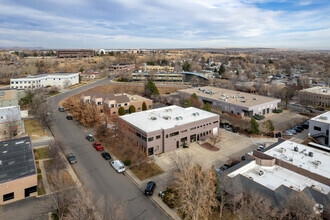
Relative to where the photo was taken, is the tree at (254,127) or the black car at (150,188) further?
the tree at (254,127)

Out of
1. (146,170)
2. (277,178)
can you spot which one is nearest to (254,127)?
(277,178)

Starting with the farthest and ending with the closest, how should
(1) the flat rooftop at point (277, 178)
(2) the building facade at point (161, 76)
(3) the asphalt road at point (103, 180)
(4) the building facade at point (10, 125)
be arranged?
1. (2) the building facade at point (161, 76)
2. (4) the building facade at point (10, 125)
3. (1) the flat rooftop at point (277, 178)
4. (3) the asphalt road at point (103, 180)

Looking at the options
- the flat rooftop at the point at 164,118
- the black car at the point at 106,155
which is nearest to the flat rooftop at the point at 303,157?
the flat rooftop at the point at 164,118

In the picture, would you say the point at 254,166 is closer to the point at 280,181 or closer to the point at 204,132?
the point at 280,181

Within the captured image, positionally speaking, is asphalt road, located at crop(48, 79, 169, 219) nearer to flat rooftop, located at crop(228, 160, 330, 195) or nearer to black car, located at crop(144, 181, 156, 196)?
black car, located at crop(144, 181, 156, 196)

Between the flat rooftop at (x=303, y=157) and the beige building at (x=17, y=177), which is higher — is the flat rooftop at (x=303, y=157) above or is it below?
above

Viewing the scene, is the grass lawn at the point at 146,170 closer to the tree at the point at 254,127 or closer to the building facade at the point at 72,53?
Result: the tree at the point at 254,127

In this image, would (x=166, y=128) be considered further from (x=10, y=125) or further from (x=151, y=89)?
(x=151, y=89)

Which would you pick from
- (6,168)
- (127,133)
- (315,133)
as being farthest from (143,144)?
(315,133)
